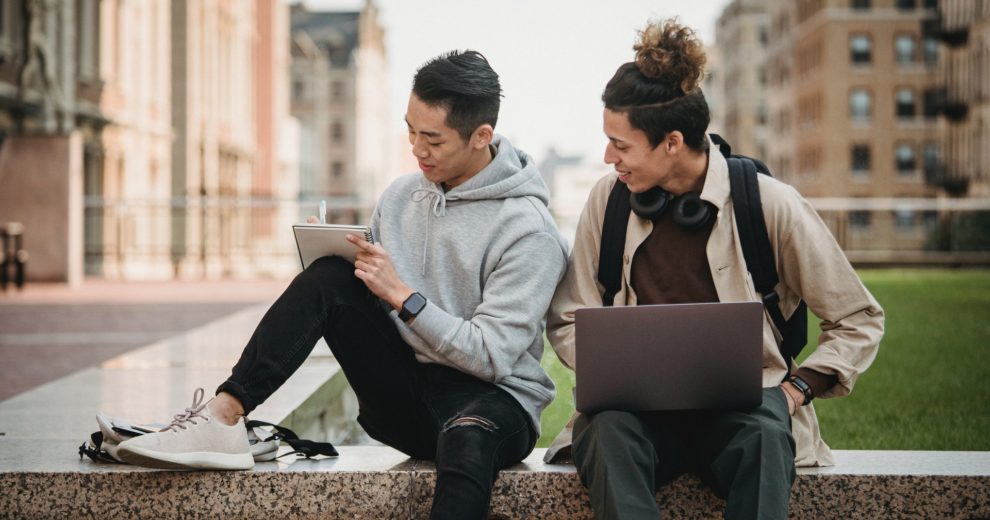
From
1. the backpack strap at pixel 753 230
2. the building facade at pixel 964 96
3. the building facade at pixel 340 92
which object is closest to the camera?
the backpack strap at pixel 753 230

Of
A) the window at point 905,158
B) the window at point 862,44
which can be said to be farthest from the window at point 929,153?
the window at point 862,44

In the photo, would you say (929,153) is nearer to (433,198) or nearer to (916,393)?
(916,393)

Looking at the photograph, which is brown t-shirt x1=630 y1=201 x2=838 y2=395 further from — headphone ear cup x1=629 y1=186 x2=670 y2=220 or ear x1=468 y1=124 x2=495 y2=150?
ear x1=468 y1=124 x2=495 y2=150

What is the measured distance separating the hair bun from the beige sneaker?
1479mm

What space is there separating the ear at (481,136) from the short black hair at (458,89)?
1cm

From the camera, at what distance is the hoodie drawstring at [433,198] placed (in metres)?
3.55

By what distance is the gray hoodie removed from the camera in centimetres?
334

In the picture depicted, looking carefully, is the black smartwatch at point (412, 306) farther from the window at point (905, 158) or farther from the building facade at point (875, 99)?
the window at point (905, 158)

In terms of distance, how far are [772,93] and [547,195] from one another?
69963 mm

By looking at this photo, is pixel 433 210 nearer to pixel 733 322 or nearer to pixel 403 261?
pixel 403 261

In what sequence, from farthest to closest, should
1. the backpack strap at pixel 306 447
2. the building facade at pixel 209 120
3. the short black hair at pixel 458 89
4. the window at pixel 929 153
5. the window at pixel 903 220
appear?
the window at pixel 929 153
the building facade at pixel 209 120
the window at pixel 903 220
the backpack strap at pixel 306 447
the short black hair at pixel 458 89

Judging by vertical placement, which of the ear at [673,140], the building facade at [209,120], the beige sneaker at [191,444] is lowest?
the beige sneaker at [191,444]

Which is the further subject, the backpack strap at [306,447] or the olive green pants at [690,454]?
the backpack strap at [306,447]

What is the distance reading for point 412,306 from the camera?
10.8 feet
